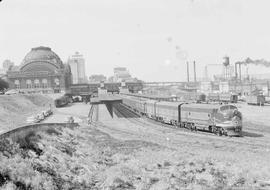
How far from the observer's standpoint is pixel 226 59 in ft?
586

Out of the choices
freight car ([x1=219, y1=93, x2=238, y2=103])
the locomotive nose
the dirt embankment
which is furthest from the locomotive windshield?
freight car ([x1=219, y1=93, x2=238, y2=103])

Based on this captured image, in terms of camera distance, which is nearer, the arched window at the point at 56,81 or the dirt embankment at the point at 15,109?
the dirt embankment at the point at 15,109

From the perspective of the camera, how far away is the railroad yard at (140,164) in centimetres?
2016

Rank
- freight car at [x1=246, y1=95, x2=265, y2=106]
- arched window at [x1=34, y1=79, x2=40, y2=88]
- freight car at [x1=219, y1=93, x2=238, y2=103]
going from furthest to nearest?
1. arched window at [x1=34, y1=79, x2=40, y2=88]
2. freight car at [x1=219, y1=93, x2=238, y2=103]
3. freight car at [x1=246, y1=95, x2=265, y2=106]

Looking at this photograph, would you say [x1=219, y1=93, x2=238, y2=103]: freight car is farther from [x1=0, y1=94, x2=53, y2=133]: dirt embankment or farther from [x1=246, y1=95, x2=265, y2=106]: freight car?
[x1=0, y1=94, x2=53, y2=133]: dirt embankment

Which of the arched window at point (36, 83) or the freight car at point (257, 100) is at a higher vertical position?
the arched window at point (36, 83)

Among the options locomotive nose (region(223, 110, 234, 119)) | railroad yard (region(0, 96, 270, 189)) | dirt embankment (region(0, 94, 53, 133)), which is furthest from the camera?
dirt embankment (region(0, 94, 53, 133))

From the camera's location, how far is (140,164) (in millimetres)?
26438

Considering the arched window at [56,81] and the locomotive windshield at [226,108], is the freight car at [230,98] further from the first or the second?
the arched window at [56,81]

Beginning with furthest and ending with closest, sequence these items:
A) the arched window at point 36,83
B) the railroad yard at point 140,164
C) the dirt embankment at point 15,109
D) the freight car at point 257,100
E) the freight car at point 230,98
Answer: the arched window at point 36,83
the freight car at point 230,98
the freight car at point 257,100
the dirt embankment at point 15,109
the railroad yard at point 140,164

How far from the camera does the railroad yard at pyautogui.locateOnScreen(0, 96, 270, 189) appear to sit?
20156 mm

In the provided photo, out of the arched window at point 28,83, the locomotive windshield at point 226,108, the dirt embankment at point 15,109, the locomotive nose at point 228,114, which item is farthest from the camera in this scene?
the arched window at point 28,83

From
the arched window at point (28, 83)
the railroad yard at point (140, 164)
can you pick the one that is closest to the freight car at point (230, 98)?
the railroad yard at point (140, 164)

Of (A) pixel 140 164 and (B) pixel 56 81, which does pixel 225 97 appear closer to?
(A) pixel 140 164
